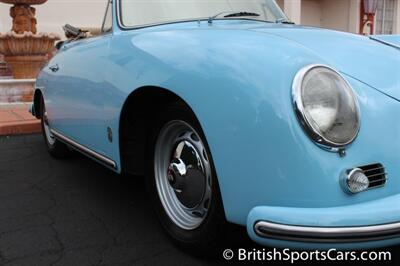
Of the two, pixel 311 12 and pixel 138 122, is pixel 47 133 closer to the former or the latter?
pixel 138 122

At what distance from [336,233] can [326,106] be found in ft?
1.55

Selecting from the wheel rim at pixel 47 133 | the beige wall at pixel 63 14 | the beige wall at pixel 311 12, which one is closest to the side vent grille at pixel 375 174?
the wheel rim at pixel 47 133

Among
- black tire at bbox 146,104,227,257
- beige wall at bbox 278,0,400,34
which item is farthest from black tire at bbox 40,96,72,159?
beige wall at bbox 278,0,400,34

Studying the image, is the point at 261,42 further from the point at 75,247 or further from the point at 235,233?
the point at 75,247

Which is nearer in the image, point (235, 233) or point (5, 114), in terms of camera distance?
point (235, 233)

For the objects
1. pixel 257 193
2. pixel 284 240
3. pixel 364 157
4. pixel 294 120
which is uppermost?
pixel 294 120

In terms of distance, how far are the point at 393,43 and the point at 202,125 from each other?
3.85ft

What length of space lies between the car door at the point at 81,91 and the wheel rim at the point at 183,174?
18.4 inches

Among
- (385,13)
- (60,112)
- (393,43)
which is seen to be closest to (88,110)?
(60,112)

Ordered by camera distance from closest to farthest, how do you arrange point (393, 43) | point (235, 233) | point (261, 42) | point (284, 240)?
1. point (284, 240)
2. point (261, 42)
3. point (235, 233)
4. point (393, 43)

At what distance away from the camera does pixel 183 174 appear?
233 centimetres

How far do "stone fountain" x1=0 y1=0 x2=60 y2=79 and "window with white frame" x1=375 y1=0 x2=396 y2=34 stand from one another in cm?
1417

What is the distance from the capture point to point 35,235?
8.77 feet

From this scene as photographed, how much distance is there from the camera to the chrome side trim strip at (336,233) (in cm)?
161
